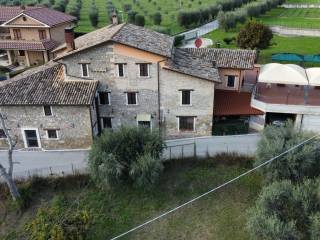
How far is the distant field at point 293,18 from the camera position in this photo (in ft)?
237

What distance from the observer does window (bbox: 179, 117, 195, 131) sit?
1224 inches

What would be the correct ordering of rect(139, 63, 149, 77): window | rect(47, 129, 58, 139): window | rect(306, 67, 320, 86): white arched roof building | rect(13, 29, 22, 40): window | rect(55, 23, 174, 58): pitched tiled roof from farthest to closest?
rect(13, 29, 22, 40): window → rect(306, 67, 320, 86): white arched roof building → rect(47, 129, 58, 139): window → rect(139, 63, 149, 77): window → rect(55, 23, 174, 58): pitched tiled roof

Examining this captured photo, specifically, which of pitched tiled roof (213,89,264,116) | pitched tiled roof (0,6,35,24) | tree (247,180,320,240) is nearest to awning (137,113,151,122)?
pitched tiled roof (213,89,264,116)

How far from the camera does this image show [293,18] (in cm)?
8000

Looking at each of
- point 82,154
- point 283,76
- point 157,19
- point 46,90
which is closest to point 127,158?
point 82,154

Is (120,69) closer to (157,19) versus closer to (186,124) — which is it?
(186,124)

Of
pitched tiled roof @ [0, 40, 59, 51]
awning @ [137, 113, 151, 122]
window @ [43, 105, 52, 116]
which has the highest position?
pitched tiled roof @ [0, 40, 59, 51]

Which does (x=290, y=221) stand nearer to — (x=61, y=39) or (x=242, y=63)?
(x=242, y=63)

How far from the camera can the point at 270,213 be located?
65.6 ft

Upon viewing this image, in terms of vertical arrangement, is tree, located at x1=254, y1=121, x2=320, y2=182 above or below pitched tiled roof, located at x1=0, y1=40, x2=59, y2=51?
below

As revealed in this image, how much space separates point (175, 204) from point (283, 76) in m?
16.3

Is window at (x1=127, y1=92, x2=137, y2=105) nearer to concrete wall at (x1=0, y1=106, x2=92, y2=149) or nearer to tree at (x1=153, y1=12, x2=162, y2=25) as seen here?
concrete wall at (x1=0, y1=106, x2=92, y2=149)

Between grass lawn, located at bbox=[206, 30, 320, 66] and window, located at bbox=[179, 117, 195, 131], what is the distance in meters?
21.4

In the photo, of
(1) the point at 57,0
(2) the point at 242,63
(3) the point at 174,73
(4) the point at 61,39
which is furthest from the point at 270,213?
(1) the point at 57,0
